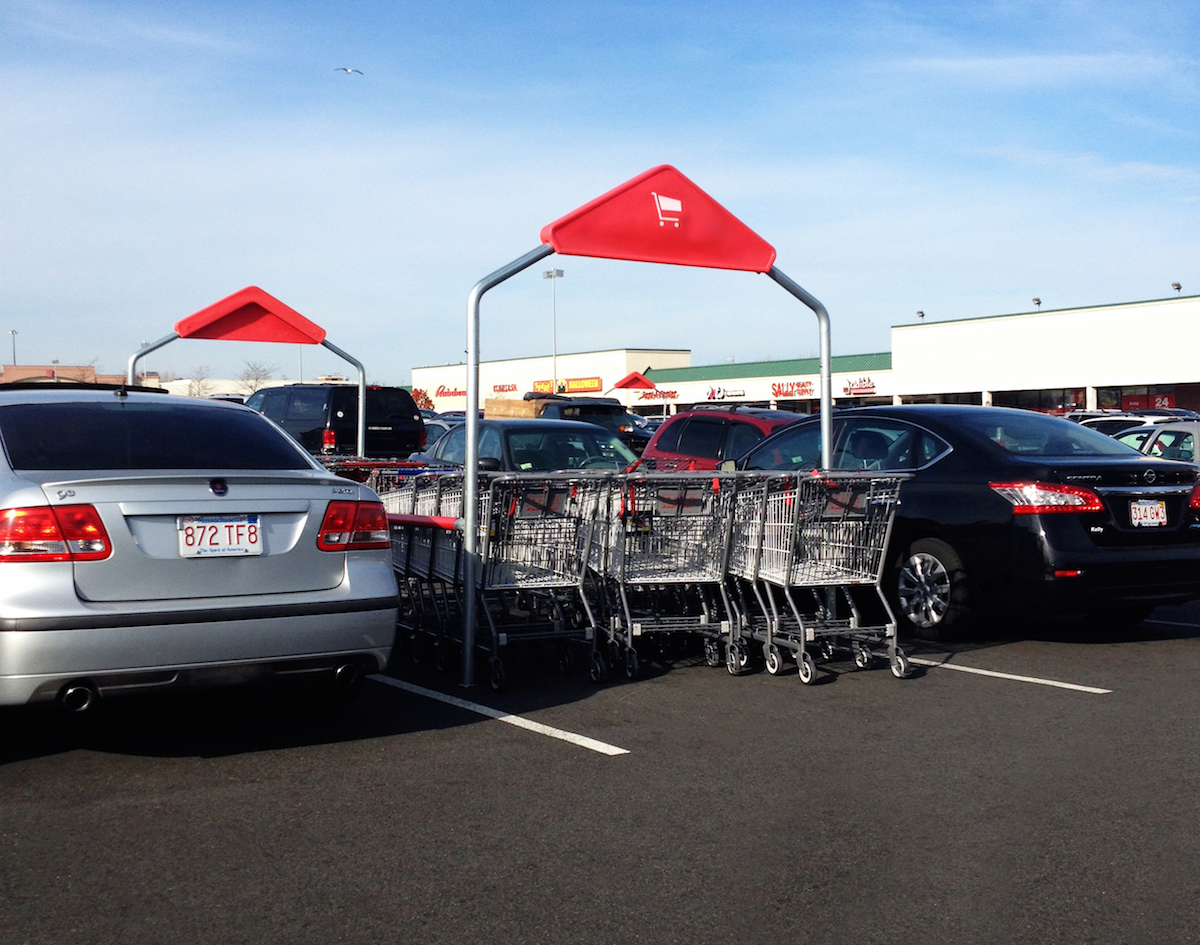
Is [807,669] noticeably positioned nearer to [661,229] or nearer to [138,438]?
[661,229]

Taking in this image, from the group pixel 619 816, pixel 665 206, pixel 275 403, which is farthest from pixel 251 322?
pixel 275 403

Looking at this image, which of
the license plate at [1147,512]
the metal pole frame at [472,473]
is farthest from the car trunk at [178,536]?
the license plate at [1147,512]

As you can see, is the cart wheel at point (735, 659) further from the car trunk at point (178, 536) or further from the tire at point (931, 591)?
the car trunk at point (178, 536)

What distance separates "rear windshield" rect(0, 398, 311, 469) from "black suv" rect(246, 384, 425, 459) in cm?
1345

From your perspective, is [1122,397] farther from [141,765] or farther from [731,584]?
[141,765]

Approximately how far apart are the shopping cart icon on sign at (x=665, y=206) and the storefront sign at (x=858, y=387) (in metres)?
56.3

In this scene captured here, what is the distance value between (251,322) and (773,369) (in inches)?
2281

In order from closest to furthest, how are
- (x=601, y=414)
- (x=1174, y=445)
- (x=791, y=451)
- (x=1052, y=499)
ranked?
(x=1052, y=499) → (x=791, y=451) → (x=1174, y=445) → (x=601, y=414)

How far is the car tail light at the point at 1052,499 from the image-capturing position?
7.91 m

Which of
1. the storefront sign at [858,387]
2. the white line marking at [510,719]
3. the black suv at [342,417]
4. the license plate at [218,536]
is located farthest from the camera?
the storefront sign at [858,387]

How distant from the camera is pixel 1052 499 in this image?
7.94 meters

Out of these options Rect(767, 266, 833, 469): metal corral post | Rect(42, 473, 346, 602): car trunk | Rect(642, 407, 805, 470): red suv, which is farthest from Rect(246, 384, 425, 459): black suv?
Rect(42, 473, 346, 602): car trunk

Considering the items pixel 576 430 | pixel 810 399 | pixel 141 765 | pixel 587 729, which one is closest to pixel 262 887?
pixel 141 765

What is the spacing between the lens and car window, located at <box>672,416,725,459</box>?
43.1 feet
